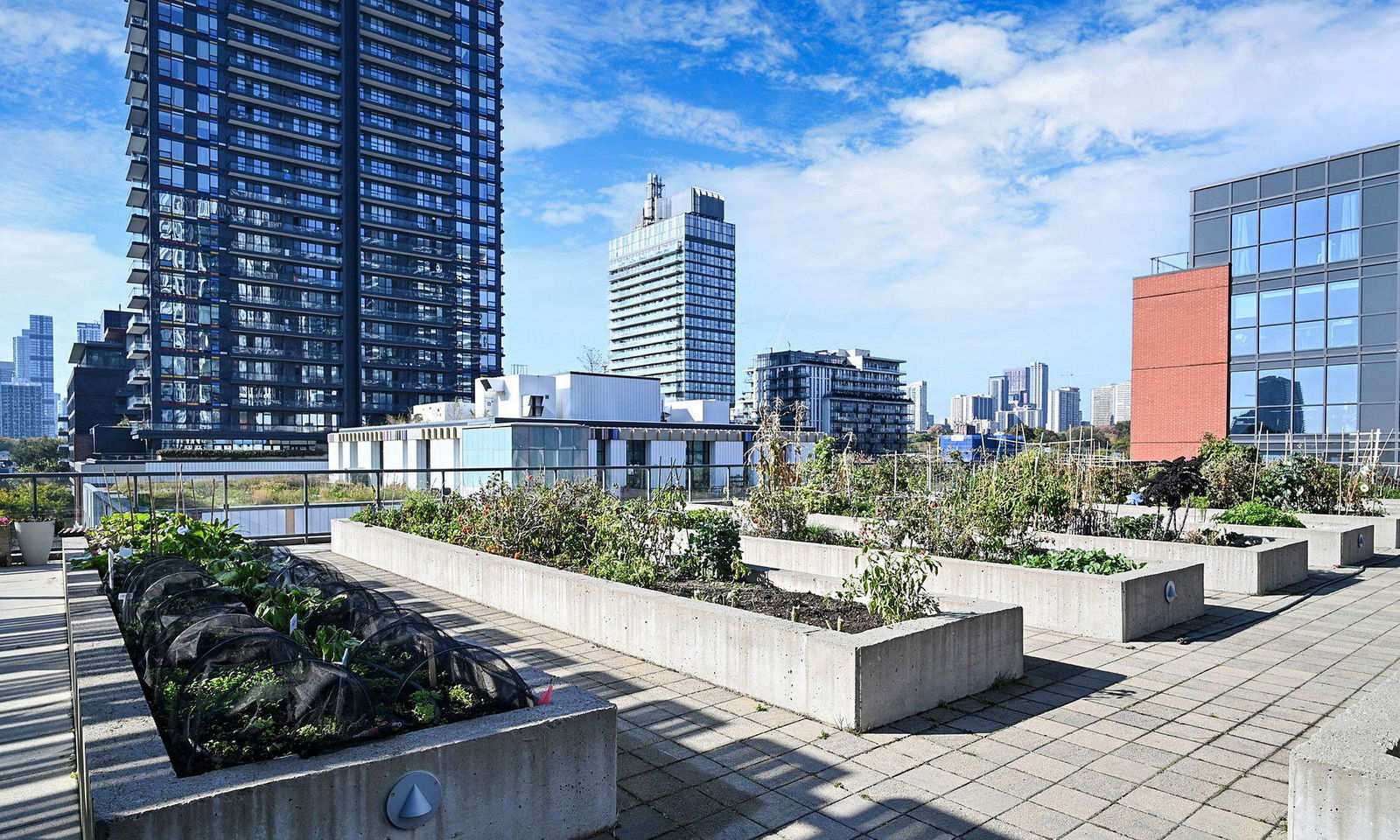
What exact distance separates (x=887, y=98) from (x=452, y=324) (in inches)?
2471

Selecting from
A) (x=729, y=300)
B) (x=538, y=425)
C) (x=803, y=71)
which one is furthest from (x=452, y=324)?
(x=729, y=300)

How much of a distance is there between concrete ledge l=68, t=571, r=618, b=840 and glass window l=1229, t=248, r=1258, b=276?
26980 millimetres

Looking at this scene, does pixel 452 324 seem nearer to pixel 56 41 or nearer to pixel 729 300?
pixel 56 41

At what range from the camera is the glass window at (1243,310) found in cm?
2297

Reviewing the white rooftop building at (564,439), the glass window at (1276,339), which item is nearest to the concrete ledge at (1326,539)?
the white rooftop building at (564,439)

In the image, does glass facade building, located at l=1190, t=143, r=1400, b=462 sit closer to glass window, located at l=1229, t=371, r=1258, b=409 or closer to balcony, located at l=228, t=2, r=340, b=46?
glass window, located at l=1229, t=371, r=1258, b=409

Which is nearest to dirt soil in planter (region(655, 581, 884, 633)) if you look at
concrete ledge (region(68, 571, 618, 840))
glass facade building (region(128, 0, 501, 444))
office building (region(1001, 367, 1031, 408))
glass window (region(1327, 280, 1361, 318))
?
concrete ledge (region(68, 571, 618, 840))

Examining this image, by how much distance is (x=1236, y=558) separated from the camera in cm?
826

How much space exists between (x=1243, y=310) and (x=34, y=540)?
96.8 feet

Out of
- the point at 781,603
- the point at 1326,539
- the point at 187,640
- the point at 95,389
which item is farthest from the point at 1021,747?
the point at 95,389

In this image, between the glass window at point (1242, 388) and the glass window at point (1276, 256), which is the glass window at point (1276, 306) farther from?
the glass window at point (1242, 388)

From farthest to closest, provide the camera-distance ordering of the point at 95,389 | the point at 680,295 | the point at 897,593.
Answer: the point at 680,295, the point at 95,389, the point at 897,593

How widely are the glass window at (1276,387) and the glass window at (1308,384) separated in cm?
13

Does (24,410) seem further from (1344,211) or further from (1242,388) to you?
(1344,211)
